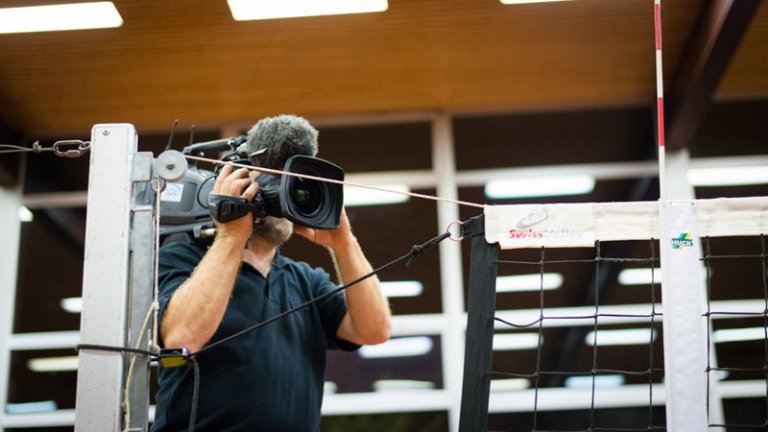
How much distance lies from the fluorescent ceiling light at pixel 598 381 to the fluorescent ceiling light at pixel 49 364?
9.16ft

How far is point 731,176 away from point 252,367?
3966 millimetres

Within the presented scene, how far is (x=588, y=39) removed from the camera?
15.6 feet

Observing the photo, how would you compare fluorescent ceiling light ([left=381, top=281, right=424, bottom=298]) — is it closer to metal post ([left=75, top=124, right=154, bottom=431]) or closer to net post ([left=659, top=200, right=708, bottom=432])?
net post ([left=659, top=200, right=708, bottom=432])

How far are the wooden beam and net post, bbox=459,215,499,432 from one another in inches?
106

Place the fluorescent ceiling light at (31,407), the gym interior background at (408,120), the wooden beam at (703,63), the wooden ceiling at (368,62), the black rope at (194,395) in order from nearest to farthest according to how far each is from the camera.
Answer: the black rope at (194,395) < the wooden beam at (703,63) < the wooden ceiling at (368,62) < the gym interior background at (408,120) < the fluorescent ceiling light at (31,407)

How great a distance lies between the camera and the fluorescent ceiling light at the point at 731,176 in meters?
5.16

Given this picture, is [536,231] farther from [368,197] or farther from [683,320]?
[368,197]

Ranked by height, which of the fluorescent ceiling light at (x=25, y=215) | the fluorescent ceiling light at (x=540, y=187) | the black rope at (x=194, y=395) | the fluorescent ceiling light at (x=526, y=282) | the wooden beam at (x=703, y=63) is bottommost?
the black rope at (x=194, y=395)

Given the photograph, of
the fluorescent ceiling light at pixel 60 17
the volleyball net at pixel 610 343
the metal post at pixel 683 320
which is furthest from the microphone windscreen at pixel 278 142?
the fluorescent ceiling light at pixel 60 17

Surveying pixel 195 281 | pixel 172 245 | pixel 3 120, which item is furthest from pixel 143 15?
pixel 195 281

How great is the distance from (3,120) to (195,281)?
390 cm

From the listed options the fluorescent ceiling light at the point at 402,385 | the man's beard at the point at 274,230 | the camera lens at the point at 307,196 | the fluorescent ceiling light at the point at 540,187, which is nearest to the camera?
the camera lens at the point at 307,196

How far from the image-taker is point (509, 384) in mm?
4953

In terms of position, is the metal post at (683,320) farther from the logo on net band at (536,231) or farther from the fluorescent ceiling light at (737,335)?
the fluorescent ceiling light at (737,335)
